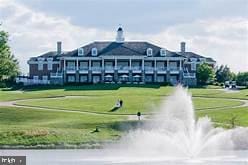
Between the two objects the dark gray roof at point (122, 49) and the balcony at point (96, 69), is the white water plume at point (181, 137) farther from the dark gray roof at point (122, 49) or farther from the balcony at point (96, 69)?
the dark gray roof at point (122, 49)

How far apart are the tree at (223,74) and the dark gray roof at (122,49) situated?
43.6 ft

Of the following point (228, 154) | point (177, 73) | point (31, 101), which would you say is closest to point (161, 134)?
point (228, 154)

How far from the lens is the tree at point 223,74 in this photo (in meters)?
122

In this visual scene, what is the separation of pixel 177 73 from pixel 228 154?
7162cm

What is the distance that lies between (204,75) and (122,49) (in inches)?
529

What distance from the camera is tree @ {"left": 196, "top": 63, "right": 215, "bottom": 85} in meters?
107

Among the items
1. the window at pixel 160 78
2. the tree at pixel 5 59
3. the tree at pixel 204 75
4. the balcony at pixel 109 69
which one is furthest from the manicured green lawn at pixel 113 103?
the window at pixel 160 78

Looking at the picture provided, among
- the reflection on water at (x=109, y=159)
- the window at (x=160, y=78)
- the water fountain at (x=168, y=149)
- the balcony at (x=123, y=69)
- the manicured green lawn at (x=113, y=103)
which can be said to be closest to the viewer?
the reflection on water at (x=109, y=159)

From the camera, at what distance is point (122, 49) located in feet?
362

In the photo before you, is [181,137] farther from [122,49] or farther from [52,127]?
[122,49]

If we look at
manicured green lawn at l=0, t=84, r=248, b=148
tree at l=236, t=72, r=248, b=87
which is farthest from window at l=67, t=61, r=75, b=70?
tree at l=236, t=72, r=248, b=87

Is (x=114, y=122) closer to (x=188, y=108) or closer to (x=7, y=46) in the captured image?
(x=188, y=108)

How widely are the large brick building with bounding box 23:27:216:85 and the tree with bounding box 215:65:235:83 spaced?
979 cm

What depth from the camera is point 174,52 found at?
113125mm
